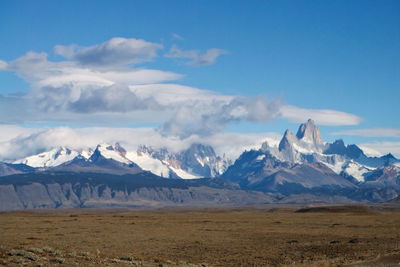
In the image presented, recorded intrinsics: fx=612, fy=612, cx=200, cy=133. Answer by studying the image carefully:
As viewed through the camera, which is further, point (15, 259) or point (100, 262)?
point (100, 262)

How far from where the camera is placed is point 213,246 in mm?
78812

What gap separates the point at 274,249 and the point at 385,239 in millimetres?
21105

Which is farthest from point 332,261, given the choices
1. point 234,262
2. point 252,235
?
point 252,235

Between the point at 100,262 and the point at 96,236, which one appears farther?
the point at 96,236

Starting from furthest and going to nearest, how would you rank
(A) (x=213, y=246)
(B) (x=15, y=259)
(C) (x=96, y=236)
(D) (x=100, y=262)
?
1. (C) (x=96, y=236)
2. (A) (x=213, y=246)
3. (D) (x=100, y=262)
4. (B) (x=15, y=259)

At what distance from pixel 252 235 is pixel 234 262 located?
1470 inches

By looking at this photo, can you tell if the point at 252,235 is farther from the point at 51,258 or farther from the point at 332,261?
the point at 51,258

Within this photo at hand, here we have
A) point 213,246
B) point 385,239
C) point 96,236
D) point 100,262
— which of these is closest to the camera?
point 100,262

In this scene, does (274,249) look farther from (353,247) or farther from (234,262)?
(234,262)

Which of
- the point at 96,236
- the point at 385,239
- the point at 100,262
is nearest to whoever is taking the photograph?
the point at 100,262

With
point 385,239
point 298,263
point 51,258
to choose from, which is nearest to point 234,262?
point 298,263

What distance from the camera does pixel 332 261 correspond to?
59344 millimetres

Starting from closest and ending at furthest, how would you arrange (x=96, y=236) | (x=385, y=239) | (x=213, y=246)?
1. (x=213, y=246)
2. (x=385, y=239)
3. (x=96, y=236)

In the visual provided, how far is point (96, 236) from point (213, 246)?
22570mm
